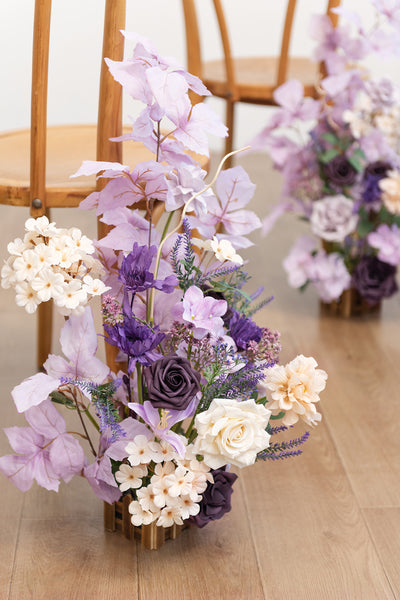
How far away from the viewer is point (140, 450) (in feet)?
3.61

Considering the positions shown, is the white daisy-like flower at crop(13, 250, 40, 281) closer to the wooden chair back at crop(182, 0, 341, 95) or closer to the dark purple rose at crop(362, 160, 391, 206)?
the wooden chair back at crop(182, 0, 341, 95)

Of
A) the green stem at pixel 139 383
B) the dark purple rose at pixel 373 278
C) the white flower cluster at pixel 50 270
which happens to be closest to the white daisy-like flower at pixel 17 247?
the white flower cluster at pixel 50 270

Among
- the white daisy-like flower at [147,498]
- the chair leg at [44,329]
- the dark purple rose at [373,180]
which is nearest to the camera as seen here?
the white daisy-like flower at [147,498]

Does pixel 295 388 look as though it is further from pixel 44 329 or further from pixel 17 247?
pixel 44 329

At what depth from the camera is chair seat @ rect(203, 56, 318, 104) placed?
6.99ft

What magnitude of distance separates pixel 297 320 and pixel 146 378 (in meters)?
0.97

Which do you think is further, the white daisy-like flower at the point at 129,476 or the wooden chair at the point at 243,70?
the wooden chair at the point at 243,70

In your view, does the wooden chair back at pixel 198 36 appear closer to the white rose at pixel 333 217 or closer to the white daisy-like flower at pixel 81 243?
the white rose at pixel 333 217

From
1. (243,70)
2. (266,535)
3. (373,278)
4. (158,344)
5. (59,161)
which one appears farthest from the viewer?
(243,70)

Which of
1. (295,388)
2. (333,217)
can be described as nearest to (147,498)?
(295,388)

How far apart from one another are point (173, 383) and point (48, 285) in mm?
201

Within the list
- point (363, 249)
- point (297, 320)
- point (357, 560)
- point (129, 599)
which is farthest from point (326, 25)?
point (129, 599)

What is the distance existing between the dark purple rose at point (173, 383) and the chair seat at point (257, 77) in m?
1.21

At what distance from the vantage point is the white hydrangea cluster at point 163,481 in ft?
3.61
